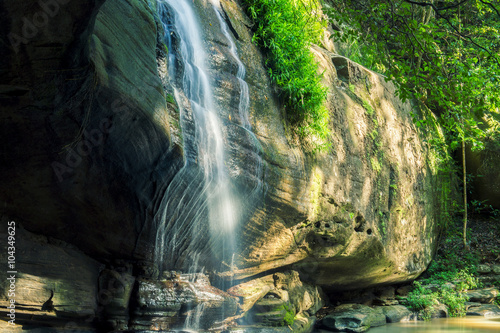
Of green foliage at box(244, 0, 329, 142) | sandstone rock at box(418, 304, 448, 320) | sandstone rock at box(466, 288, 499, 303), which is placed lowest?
sandstone rock at box(418, 304, 448, 320)

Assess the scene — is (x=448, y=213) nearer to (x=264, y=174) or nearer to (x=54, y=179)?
(x=264, y=174)

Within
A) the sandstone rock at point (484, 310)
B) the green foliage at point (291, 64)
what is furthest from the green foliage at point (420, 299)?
the green foliage at point (291, 64)

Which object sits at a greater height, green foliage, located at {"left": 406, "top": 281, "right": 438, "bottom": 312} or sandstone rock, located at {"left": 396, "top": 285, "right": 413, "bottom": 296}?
sandstone rock, located at {"left": 396, "top": 285, "right": 413, "bottom": 296}

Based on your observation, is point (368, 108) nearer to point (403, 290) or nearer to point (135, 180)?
point (403, 290)

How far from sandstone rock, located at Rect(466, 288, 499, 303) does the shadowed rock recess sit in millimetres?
4806

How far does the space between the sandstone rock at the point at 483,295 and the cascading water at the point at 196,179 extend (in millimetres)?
7525

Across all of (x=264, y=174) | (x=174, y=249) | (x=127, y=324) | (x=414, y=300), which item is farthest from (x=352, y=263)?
(x=127, y=324)

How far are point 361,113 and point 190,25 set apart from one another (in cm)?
440

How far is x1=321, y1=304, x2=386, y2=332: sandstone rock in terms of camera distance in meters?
7.39

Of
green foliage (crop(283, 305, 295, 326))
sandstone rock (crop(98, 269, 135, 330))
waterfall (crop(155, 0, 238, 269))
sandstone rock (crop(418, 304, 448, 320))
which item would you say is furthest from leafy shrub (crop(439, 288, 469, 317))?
sandstone rock (crop(98, 269, 135, 330))

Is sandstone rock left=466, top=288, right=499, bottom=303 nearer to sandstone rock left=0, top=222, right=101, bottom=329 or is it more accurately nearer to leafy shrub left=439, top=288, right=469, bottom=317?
leafy shrub left=439, top=288, right=469, bottom=317

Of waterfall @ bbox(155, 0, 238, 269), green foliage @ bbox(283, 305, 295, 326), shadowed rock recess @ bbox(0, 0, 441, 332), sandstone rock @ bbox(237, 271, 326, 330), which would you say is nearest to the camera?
shadowed rock recess @ bbox(0, 0, 441, 332)

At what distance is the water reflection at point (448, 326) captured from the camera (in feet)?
24.6

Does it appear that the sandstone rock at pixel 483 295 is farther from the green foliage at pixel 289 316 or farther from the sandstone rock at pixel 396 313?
the green foliage at pixel 289 316
